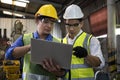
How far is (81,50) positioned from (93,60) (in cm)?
18

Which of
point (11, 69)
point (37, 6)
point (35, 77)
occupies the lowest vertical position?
point (11, 69)

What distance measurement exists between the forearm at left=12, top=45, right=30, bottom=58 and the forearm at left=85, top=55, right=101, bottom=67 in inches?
26.8

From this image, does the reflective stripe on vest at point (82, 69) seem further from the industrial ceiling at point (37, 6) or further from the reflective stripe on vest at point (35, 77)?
the industrial ceiling at point (37, 6)

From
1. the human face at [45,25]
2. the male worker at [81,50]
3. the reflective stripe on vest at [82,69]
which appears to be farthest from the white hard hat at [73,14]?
the human face at [45,25]

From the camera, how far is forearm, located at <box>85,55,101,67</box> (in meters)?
3.11

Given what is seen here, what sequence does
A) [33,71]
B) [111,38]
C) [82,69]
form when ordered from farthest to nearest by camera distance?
1. [111,38]
2. [82,69]
3. [33,71]

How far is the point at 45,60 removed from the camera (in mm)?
2764

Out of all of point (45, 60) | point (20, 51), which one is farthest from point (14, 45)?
point (45, 60)

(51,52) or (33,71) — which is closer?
(51,52)

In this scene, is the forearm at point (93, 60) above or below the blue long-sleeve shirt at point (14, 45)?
below

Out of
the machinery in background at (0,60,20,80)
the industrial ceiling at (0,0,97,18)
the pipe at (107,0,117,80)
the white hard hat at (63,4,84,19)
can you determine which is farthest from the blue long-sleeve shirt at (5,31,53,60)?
the industrial ceiling at (0,0,97,18)

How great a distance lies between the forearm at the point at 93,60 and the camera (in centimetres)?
311

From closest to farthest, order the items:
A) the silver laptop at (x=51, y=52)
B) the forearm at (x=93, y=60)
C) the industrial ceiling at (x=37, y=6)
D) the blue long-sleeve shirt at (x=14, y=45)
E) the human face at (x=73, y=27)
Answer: the silver laptop at (x=51, y=52)
the blue long-sleeve shirt at (x=14, y=45)
the forearm at (x=93, y=60)
the human face at (x=73, y=27)
the industrial ceiling at (x=37, y=6)

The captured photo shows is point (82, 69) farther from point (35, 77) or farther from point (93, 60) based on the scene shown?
point (35, 77)
